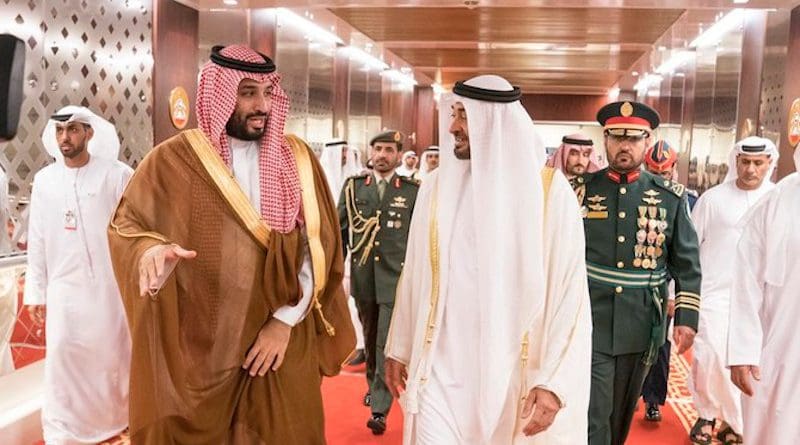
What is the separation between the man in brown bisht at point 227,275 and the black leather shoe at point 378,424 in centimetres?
204

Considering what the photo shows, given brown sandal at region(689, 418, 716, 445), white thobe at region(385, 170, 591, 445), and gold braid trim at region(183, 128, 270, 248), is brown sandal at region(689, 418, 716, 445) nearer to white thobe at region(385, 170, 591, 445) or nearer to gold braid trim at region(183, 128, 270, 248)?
white thobe at region(385, 170, 591, 445)

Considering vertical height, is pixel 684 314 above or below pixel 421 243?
below

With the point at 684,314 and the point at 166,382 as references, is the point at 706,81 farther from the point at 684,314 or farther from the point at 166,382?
the point at 166,382

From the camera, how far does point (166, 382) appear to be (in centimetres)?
239

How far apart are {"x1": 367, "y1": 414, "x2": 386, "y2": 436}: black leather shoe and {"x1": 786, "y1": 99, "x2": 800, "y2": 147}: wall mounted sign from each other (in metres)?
4.40

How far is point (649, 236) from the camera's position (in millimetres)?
3418

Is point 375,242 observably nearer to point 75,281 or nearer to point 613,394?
point 75,281

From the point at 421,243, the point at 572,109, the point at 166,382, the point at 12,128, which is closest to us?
the point at 12,128

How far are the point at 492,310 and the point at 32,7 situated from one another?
12.7ft

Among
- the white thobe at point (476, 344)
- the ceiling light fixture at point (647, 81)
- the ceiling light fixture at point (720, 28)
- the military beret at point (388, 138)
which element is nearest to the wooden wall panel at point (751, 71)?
the ceiling light fixture at point (720, 28)

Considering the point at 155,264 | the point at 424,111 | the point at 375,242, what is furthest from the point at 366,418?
the point at 424,111

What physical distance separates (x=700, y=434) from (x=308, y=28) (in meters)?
6.94

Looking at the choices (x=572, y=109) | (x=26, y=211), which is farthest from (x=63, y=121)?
(x=572, y=109)

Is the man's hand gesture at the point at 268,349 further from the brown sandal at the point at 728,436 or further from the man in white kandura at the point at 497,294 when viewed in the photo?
the brown sandal at the point at 728,436
